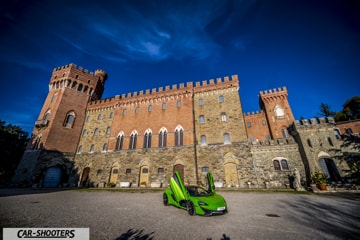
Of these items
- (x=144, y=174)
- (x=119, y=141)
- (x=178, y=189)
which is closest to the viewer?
(x=178, y=189)

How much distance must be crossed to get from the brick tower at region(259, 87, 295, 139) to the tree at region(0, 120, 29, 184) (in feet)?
162

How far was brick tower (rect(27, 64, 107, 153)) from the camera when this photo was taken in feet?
74.5

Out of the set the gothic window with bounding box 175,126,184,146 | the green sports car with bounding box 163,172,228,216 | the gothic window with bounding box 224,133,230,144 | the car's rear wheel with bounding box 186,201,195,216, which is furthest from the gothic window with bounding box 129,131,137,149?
the car's rear wheel with bounding box 186,201,195,216

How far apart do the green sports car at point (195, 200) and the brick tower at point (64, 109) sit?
23.6 m

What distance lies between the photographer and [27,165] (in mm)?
20891

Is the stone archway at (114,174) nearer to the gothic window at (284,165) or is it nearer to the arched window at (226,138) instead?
the arched window at (226,138)

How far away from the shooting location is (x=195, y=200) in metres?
6.49

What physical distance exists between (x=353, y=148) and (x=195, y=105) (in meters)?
18.3

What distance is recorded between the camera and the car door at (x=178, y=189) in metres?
7.06

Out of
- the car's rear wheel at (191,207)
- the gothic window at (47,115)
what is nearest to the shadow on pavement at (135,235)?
the car's rear wheel at (191,207)

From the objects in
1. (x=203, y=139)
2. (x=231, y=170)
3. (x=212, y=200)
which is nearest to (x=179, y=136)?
(x=203, y=139)

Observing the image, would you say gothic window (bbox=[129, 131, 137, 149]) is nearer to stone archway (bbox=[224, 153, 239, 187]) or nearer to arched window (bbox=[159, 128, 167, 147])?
arched window (bbox=[159, 128, 167, 147])

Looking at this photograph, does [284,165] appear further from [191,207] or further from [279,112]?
[191,207]

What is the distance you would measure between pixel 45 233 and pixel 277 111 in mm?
33254
